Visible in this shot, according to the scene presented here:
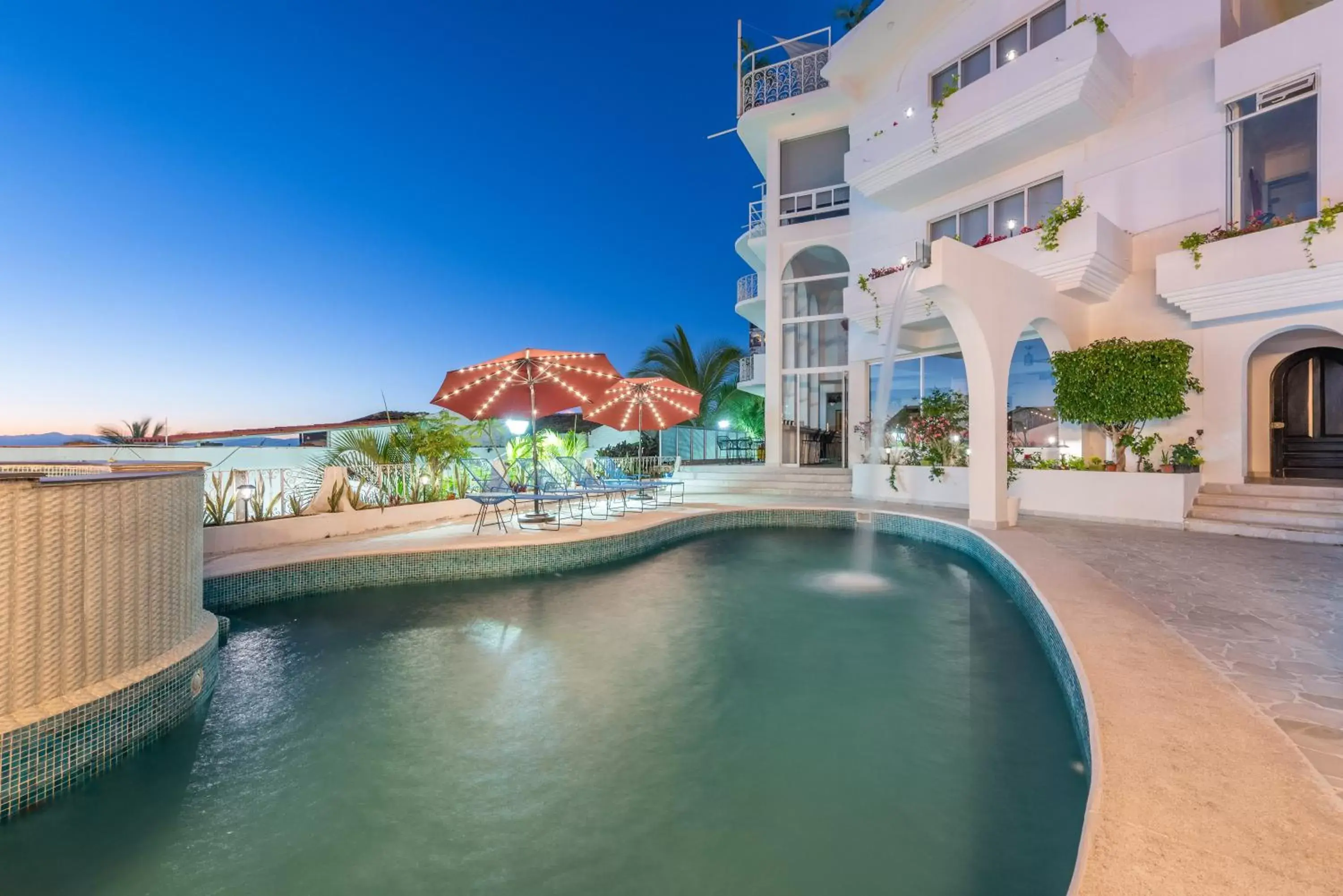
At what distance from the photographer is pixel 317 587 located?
6113 mm

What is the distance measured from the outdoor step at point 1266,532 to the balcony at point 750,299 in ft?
39.0

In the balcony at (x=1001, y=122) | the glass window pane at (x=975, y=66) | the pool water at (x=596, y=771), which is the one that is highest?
the glass window pane at (x=975, y=66)

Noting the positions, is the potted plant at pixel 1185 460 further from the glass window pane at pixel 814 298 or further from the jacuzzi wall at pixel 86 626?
the jacuzzi wall at pixel 86 626

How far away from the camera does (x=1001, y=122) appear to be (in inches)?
409

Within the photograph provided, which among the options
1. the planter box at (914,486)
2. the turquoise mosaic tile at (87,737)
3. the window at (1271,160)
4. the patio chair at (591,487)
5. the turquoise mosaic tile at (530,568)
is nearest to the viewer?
the turquoise mosaic tile at (87,737)

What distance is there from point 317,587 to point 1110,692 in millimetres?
6596

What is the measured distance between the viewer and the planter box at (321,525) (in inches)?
265

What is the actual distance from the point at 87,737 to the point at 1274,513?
1142 cm

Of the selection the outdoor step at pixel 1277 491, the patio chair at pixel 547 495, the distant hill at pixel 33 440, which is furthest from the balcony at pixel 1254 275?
the distant hill at pixel 33 440

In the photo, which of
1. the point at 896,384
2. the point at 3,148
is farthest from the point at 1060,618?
the point at 3,148

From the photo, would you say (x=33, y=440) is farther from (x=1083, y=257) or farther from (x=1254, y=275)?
(x=1254, y=275)

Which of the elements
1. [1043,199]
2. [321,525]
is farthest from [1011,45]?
[321,525]

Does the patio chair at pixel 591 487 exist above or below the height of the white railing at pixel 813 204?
below

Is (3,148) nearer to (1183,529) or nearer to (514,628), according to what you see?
(514,628)
